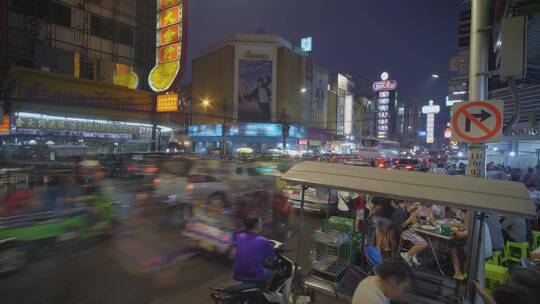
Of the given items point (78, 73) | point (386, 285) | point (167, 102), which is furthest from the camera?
point (78, 73)

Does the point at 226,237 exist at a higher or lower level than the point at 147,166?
lower

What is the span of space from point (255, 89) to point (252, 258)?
46151mm

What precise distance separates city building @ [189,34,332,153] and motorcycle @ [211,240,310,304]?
39639 mm

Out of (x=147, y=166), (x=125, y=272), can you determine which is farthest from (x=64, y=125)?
(x=125, y=272)

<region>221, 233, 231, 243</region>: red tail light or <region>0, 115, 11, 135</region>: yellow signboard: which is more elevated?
<region>0, 115, 11, 135</region>: yellow signboard

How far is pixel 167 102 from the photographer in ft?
78.5

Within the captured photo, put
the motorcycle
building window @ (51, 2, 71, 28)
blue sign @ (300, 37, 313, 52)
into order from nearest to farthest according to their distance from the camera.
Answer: the motorcycle, building window @ (51, 2, 71, 28), blue sign @ (300, 37, 313, 52)

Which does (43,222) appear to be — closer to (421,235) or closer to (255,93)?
(421,235)

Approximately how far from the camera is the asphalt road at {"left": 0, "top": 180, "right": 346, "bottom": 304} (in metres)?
4.88

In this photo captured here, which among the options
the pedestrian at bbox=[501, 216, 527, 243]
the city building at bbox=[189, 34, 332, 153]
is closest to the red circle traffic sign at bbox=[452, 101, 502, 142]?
the pedestrian at bbox=[501, 216, 527, 243]

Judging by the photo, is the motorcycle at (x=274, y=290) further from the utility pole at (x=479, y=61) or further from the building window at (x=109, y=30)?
the building window at (x=109, y=30)

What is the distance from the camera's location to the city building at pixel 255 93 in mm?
45719

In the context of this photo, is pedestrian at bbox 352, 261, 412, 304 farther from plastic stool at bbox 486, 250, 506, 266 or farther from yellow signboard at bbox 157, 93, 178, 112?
yellow signboard at bbox 157, 93, 178, 112

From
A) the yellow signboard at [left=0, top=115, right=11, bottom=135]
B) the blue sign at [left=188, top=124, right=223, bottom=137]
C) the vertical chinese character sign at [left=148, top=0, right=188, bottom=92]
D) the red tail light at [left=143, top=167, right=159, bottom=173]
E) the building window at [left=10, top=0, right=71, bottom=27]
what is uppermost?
the building window at [left=10, top=0, right=71, bottom=27]
